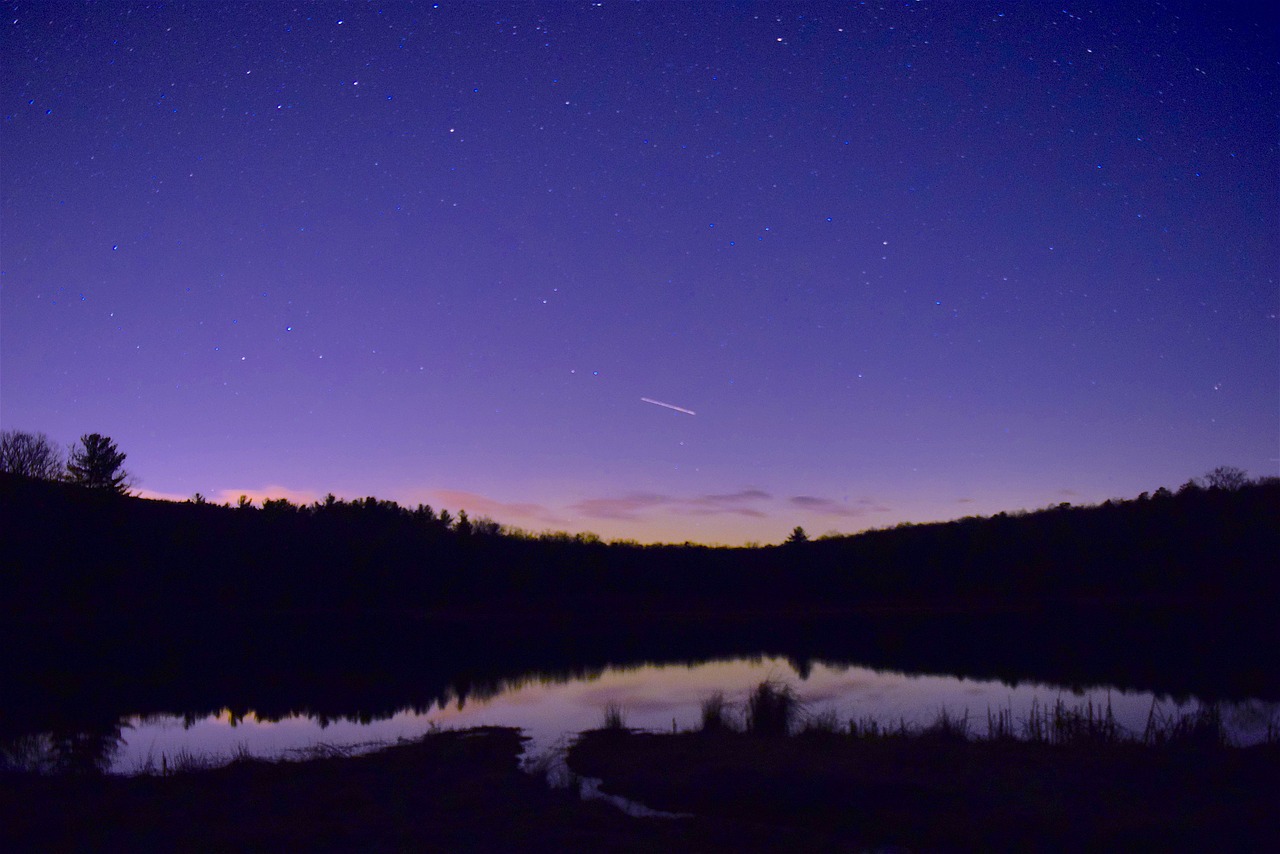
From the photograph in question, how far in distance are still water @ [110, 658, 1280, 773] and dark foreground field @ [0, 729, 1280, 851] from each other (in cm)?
314

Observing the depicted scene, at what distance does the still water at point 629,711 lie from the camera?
17.5 metres

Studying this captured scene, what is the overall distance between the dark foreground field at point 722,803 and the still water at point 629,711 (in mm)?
3144

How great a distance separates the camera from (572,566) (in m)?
84.5

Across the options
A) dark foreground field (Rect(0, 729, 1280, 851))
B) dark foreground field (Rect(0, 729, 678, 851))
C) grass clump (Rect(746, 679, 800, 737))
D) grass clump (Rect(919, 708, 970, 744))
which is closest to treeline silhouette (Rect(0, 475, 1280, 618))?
dark foreground field (Rect(0, 729, 678, 851))

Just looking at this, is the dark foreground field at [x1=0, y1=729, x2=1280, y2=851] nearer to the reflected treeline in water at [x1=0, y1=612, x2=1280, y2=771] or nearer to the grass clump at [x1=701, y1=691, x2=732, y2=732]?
the grass clump at [x1=701, y1=691, x2=732, y2=732]

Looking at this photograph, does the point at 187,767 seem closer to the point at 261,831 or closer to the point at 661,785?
the point at 261,831

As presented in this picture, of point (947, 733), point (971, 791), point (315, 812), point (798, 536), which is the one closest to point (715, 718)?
point (947, 733)

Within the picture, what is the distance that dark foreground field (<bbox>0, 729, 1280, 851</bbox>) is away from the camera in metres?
8.92

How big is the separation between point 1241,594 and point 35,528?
276 ft

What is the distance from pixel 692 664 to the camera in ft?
122

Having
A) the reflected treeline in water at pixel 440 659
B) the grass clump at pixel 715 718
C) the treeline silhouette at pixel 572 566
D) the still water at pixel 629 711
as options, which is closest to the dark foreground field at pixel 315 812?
the still water at pixel 629 711

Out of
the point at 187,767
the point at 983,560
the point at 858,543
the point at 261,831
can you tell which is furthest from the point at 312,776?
the point at 858,543

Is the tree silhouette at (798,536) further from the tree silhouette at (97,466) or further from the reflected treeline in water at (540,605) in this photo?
the tree silhouette at (97,466)

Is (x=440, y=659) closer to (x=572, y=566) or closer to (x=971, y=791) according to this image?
(x=971, y=791)
